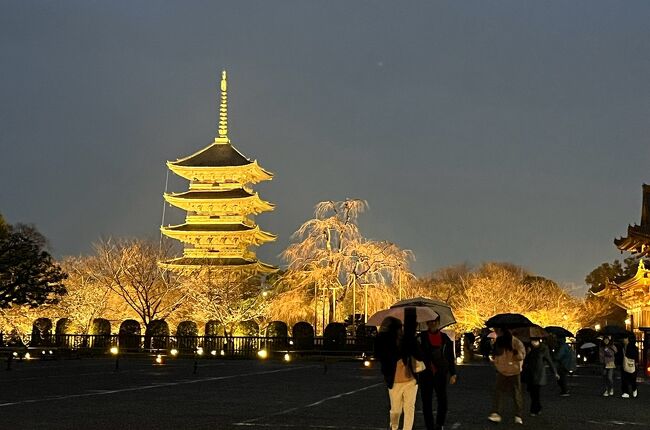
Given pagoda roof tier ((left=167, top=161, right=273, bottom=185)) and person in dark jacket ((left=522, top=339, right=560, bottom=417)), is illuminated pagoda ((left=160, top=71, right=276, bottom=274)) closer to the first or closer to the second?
pagoda roof tier ((left=167, top=161, right=273, bottom=185))

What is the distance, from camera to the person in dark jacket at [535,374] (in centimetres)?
1698

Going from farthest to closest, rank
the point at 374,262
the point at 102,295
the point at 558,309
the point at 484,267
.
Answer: the point at 484,267 → the point at 558,309 → the point at 102,295 → the point at 374,262

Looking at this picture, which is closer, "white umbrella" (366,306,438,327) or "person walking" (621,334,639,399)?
"white umbrella" (366,306,438,327)

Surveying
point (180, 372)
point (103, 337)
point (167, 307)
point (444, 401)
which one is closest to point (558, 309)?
point (167, 307)

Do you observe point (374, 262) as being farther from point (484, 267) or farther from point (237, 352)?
point (484, 267)

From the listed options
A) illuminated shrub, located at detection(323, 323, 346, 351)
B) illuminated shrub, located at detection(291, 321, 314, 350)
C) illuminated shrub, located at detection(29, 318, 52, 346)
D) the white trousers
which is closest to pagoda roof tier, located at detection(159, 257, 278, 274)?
illuminated shrub, located at detection(29, 318, 52, 346)

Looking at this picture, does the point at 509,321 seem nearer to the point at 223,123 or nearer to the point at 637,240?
the point at 637,240

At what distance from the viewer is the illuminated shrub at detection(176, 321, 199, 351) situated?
50022 mm

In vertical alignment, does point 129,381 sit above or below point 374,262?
below

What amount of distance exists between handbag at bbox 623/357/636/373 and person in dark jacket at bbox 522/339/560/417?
12.5 ft

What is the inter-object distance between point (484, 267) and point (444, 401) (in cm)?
10179

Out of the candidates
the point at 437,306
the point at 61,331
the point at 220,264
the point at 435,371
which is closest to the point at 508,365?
the point at 435,371

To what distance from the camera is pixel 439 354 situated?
13.5m

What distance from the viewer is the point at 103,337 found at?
50.5 m
